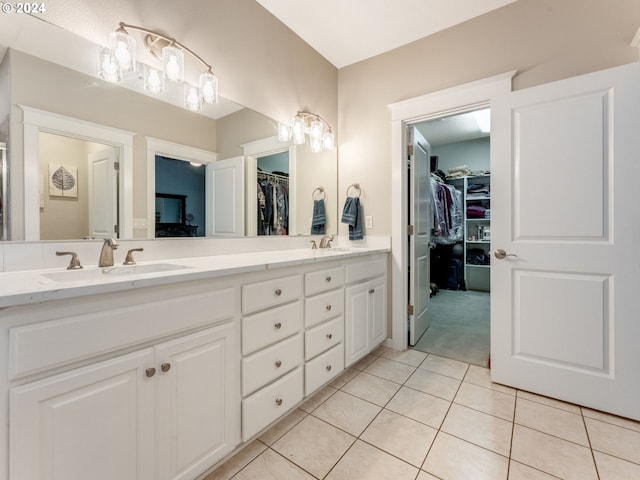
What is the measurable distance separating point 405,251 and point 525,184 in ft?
3.19

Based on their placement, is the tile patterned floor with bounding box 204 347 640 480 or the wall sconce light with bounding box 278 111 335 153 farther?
the wall sconce light with bounding box 278 111 335 153

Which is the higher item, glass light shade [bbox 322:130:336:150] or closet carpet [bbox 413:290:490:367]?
glass light shade [bbox 322:130:336:150]

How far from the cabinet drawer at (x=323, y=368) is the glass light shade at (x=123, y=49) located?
5.78 ft

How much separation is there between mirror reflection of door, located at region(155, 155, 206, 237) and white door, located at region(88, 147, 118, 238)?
8.1 inches

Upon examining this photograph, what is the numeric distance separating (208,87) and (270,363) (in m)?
1.55

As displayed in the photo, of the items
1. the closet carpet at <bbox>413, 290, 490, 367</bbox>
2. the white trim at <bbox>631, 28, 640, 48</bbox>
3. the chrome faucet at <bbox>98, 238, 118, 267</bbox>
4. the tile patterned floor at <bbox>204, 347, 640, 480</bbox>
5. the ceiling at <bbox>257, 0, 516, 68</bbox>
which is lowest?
the tile patterned floor at <bbox>204, 347, 640, 480</bbox>

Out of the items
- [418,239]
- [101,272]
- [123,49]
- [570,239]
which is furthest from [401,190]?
[101,272]

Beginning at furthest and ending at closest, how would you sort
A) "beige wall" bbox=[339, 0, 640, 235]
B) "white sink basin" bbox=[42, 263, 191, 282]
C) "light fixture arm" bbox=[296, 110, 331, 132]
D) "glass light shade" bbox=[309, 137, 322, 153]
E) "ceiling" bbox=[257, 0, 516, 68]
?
"glass light shade" bbox=[309, 137, 322, 153], "light fixture arm" bbox=[296, 110, 331, 132], "ceiling" bbox=[257, 0, 516, 68], "beige wall" bbox=[339, 0, 640, 235], "white sink basin" bbox=[42, 263, 191, 282]

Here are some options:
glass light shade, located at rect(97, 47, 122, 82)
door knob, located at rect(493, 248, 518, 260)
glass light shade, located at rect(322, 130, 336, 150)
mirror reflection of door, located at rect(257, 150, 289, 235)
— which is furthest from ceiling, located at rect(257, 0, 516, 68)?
door knob, located at rect(493, 248, 518, 260)

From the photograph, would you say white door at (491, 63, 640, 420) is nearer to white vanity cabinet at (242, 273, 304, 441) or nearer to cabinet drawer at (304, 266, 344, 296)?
cabinet drawer at (304, 266, 344, 296)

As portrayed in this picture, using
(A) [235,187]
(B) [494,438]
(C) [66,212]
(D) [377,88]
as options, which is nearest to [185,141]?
(A) [235,187]

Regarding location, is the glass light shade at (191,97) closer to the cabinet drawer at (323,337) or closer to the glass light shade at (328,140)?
the glass light shade at (328,140)

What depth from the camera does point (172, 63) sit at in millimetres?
1514

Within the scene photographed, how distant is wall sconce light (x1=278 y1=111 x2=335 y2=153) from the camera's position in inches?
92.4
